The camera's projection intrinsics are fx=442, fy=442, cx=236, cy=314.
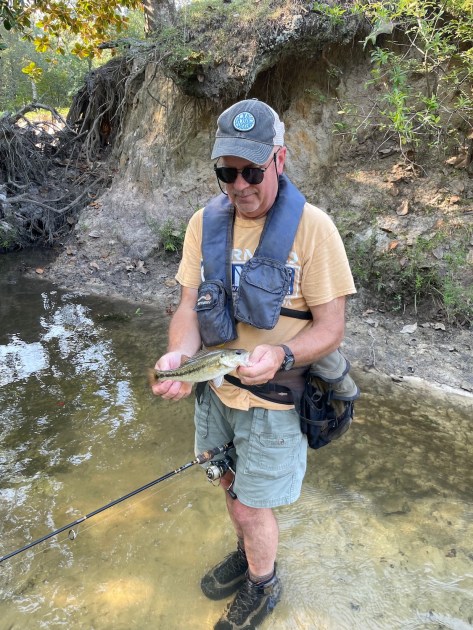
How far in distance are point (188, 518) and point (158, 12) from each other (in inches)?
389

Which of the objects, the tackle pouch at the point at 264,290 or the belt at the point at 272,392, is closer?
the tackle pouch at the point at 264,290

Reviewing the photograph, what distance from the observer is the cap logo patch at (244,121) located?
2242 mm

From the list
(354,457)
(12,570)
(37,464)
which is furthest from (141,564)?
(354,457)

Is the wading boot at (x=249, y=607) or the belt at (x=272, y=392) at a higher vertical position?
the belt at (x=272, y=392)

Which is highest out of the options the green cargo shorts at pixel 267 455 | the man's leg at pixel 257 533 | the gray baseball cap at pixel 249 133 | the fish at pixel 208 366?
the gray baseball cap at pixel 249 133

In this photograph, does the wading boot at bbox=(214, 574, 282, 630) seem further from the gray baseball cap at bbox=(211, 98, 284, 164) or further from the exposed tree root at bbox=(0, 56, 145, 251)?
the exposed tree root at bbox=(0, 56, 145, 251)

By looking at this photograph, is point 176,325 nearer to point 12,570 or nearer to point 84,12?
point 12,570

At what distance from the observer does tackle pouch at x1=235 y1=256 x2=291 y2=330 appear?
2270mm

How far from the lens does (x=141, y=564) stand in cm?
322

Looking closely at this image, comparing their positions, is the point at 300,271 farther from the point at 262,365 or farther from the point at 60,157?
the point at 60,157

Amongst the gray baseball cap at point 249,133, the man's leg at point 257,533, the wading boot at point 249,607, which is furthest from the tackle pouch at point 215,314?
the wading boot at point 249,607

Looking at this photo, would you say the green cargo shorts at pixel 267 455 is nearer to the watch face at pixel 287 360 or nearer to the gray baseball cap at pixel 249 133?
the watch face at pixel 287 360

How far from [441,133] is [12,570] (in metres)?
7.77

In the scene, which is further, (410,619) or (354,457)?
(354,457)
